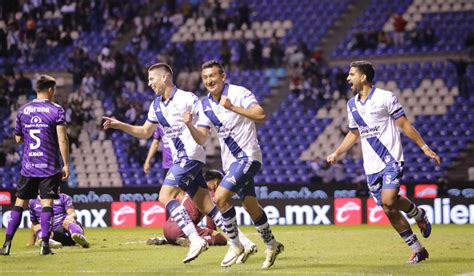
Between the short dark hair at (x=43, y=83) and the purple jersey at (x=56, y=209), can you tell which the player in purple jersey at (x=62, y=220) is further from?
the short dark hair at (x=43, y=83)

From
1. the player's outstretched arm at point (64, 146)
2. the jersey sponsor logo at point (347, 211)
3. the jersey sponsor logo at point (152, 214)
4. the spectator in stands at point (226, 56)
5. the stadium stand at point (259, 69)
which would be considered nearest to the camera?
the player's outstretched arm at point (64, 146)

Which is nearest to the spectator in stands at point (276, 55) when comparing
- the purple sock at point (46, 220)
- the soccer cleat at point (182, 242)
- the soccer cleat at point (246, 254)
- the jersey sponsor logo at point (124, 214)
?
the jersey sponsor logo at point (124, 214)

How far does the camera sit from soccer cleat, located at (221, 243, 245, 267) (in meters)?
→ 11.3

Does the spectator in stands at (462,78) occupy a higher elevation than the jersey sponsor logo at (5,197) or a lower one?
higher

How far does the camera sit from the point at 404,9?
34.1 metres

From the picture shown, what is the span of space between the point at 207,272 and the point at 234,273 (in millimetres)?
355

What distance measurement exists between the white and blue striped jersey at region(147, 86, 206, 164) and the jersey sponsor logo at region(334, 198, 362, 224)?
36.9 ft

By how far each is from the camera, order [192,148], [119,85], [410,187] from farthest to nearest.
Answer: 1. [119,85]
2. [410,187]
3. [192,148]

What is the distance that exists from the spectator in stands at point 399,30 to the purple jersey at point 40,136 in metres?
20.9

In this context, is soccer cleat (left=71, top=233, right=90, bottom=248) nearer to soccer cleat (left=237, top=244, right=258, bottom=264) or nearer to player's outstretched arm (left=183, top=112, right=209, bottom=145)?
soccer cleat (left=237, top=244, right=258, bottom=264)

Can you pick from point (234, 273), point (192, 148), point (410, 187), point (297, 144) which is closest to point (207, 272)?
point (234, 273)

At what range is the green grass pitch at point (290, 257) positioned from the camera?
36.4ft

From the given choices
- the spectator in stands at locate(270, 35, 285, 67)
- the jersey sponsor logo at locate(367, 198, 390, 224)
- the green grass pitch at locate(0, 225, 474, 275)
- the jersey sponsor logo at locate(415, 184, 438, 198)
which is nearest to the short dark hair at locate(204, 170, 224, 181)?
the green grass pitch at locate(0, 225, 474, 275)

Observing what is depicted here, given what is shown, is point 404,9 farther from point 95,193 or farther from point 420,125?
point 95,193
